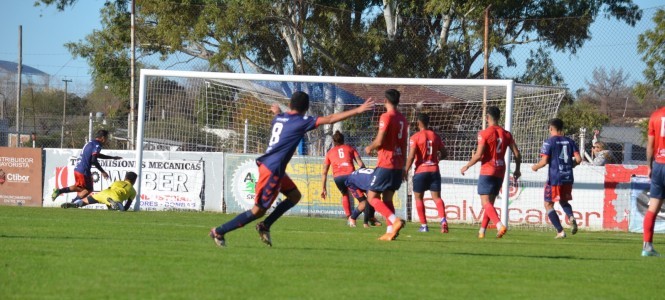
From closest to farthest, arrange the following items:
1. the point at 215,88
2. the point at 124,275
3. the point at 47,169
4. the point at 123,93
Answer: the point at 124,275
the point at 215,88
the point at 47,169
the point at 123,93

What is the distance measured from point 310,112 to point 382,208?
1337 cm

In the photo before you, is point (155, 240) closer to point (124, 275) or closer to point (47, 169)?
point (124, 275)

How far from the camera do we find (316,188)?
2381 centimetres

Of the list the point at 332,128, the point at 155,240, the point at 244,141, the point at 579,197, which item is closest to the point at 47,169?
the point at 244,141

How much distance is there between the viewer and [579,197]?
22.2 m

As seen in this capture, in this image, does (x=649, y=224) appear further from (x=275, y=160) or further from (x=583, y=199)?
(x=583, y=199)

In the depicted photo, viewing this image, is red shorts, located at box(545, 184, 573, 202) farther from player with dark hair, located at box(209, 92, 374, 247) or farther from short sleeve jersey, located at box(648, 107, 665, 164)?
player with dark hair, located at box(209, 92, 374, 247)

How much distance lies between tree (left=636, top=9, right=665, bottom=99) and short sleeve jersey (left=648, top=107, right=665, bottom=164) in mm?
18030

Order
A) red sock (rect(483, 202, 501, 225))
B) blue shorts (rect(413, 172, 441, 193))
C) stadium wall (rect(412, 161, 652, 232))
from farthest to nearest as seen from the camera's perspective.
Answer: stadium wall (rect(412, 161, 652, 232)) < blue shorts (rect(413, 172, 441, 193)) < red sock (rect(483, 202, 501, 225))

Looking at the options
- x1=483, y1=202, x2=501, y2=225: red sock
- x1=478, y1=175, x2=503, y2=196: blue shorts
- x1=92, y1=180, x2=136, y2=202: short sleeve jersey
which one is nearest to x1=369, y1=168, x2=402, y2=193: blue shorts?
x1=483, y1=202, x2=501, y2=225: red sock

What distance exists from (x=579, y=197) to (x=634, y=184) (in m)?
1.25

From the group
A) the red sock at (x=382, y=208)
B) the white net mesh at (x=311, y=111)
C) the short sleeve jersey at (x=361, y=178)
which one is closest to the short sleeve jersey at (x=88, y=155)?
the white net mesh at (x=311, y=111)

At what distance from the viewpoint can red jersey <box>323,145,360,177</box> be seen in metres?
18.1

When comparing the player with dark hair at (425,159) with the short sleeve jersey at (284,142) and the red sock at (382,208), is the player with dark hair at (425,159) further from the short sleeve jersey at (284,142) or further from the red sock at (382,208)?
the short sleeve jersey at (284,142)
